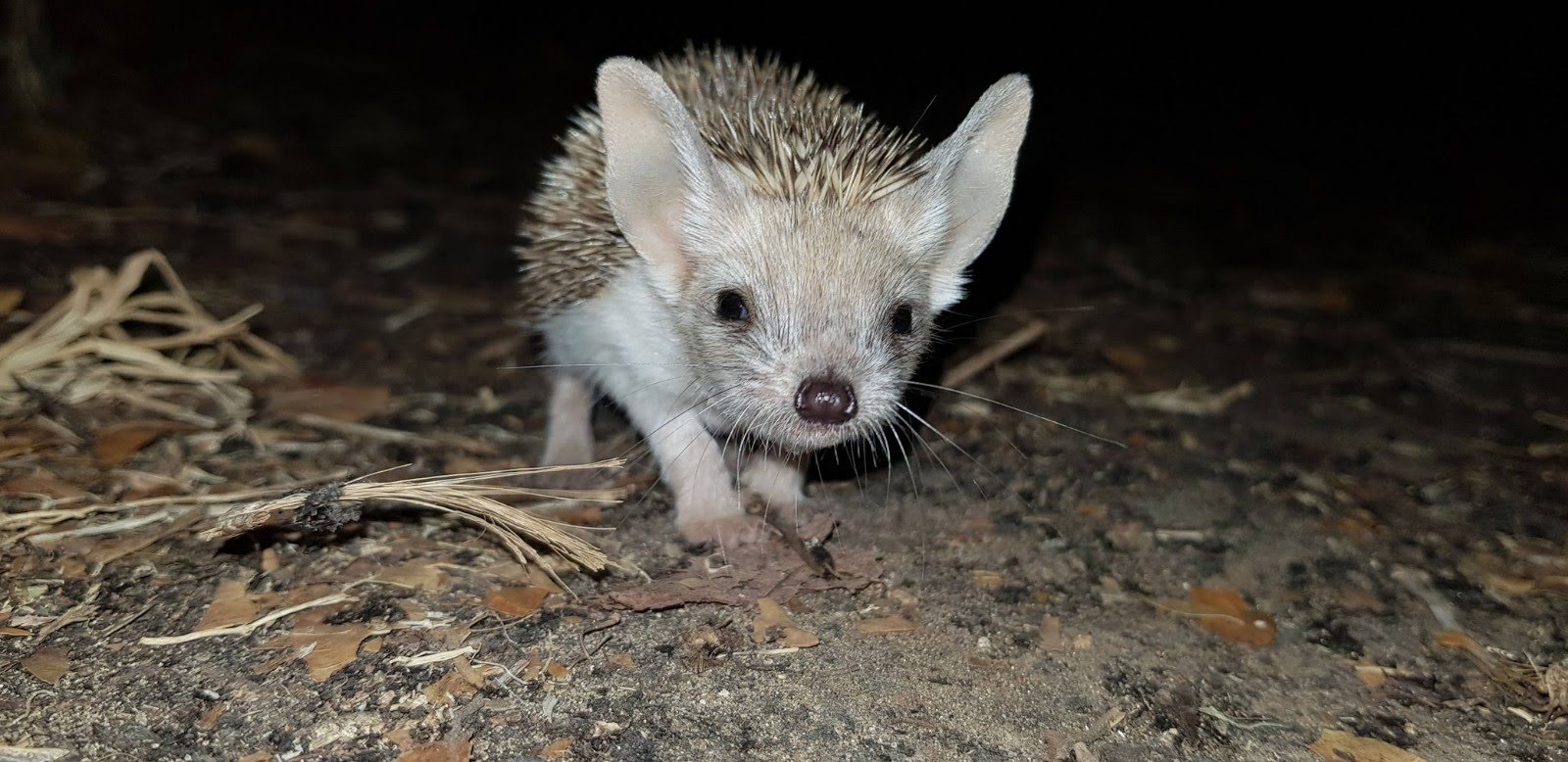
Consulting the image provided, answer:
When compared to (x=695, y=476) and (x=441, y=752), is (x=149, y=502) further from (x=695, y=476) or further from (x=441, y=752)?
(x=695, y=476)

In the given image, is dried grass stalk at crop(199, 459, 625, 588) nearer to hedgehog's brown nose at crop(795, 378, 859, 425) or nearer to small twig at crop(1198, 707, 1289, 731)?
hedgehog's brown nose at crop(795, 378, 859, 425)

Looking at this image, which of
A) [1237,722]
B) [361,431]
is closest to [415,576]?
[361,431]

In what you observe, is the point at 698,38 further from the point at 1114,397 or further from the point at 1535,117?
the point at 1535,117

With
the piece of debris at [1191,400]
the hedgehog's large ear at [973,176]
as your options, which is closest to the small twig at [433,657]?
the hedgehog's large ear at [973,176]

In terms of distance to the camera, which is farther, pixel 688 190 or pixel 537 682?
pixel 688 190

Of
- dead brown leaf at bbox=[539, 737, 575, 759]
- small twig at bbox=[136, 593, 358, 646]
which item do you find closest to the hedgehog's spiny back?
small twig at bbox=[136, 593, 358, 646]

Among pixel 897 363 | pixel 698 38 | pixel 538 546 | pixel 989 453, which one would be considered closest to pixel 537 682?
pixel 538 546
